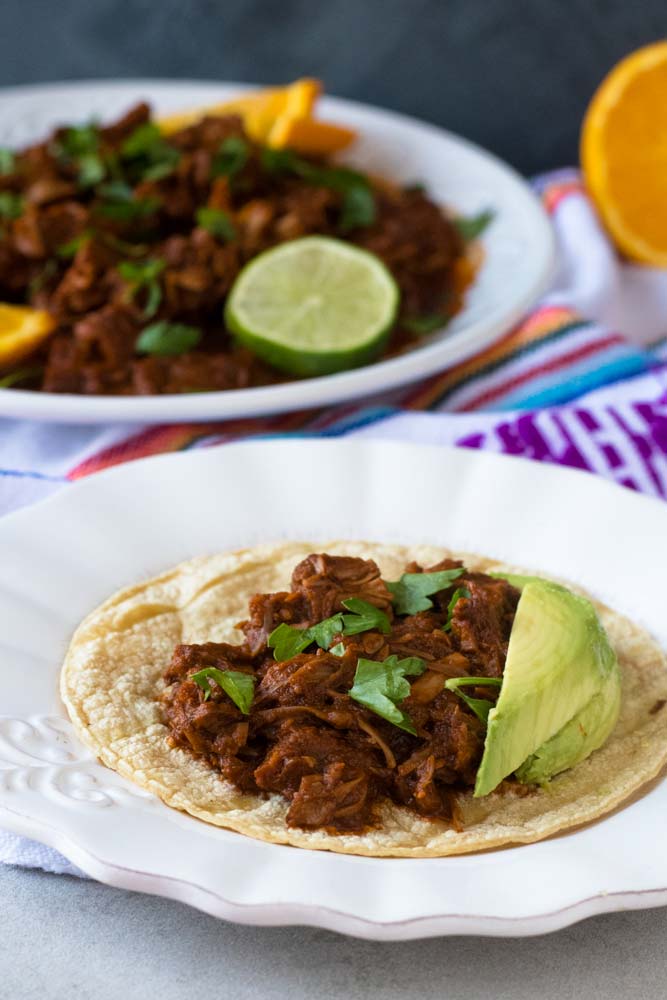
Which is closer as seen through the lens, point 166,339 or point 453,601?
point 453,601

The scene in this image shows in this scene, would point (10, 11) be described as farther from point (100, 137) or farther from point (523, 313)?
point (523, 313)

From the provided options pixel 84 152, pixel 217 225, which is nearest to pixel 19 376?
pixel 217 225

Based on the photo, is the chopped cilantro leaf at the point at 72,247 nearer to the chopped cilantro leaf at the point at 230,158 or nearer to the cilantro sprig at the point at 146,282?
the cilantro sprig at the point at 146,282

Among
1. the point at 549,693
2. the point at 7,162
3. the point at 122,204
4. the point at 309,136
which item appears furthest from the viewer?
the point at 309,136

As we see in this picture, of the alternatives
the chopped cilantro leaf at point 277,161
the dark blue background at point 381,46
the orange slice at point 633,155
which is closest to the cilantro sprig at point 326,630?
the chopped cilantro leaf at point 277,161

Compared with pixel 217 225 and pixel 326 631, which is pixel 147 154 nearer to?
pixel 217 225
